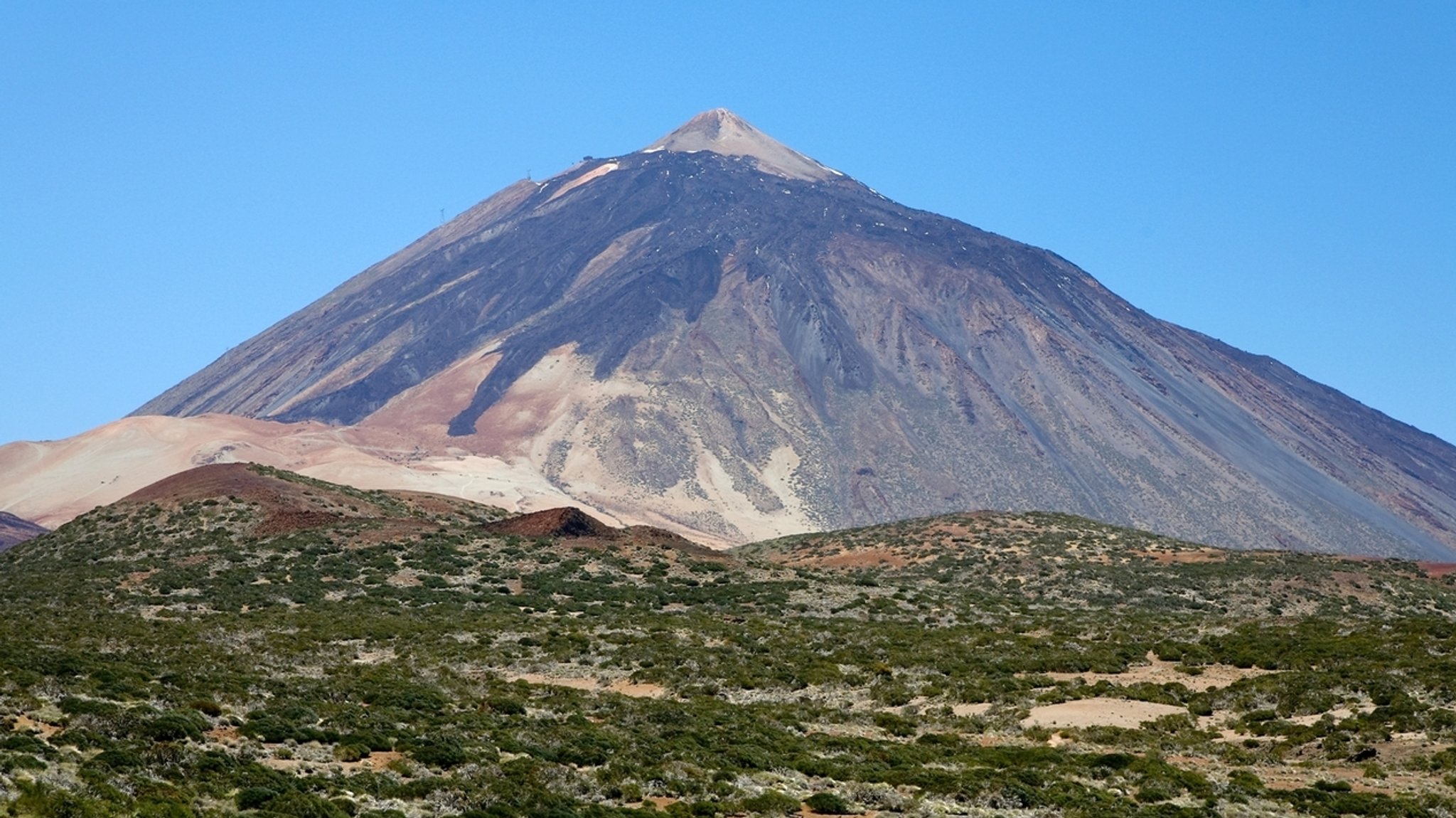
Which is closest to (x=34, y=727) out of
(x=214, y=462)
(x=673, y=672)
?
(x=673, y=672)

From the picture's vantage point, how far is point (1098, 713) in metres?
34.6

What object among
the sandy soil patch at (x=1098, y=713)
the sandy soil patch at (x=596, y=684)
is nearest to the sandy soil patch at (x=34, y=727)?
the sandy soil patch at (x=596, y=684)

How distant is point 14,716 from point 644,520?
479 feet

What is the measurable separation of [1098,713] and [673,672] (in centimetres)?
1179

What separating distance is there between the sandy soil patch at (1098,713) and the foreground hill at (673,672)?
131 mm

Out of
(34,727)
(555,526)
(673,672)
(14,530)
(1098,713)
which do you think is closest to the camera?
(34,727)

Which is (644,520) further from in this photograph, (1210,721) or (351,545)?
(1210,721)

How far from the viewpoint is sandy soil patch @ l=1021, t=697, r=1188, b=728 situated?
33.8 meters

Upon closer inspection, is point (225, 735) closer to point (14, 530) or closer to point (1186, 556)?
point (1186, 556)

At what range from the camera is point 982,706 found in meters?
36.5

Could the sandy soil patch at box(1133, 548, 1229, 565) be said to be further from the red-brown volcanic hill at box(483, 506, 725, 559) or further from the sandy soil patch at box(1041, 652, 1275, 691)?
the sandy soil patch at box(1041, 652, 1275, 691)

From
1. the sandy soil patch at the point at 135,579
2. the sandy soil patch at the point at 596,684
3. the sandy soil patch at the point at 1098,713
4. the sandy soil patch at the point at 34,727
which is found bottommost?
the sandy soil patch at the point at 1098,713

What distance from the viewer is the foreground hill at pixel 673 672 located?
2544 cm

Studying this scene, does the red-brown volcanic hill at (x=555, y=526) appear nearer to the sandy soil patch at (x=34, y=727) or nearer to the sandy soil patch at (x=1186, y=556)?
the sandy soil patch at (x=1186, y=556)
